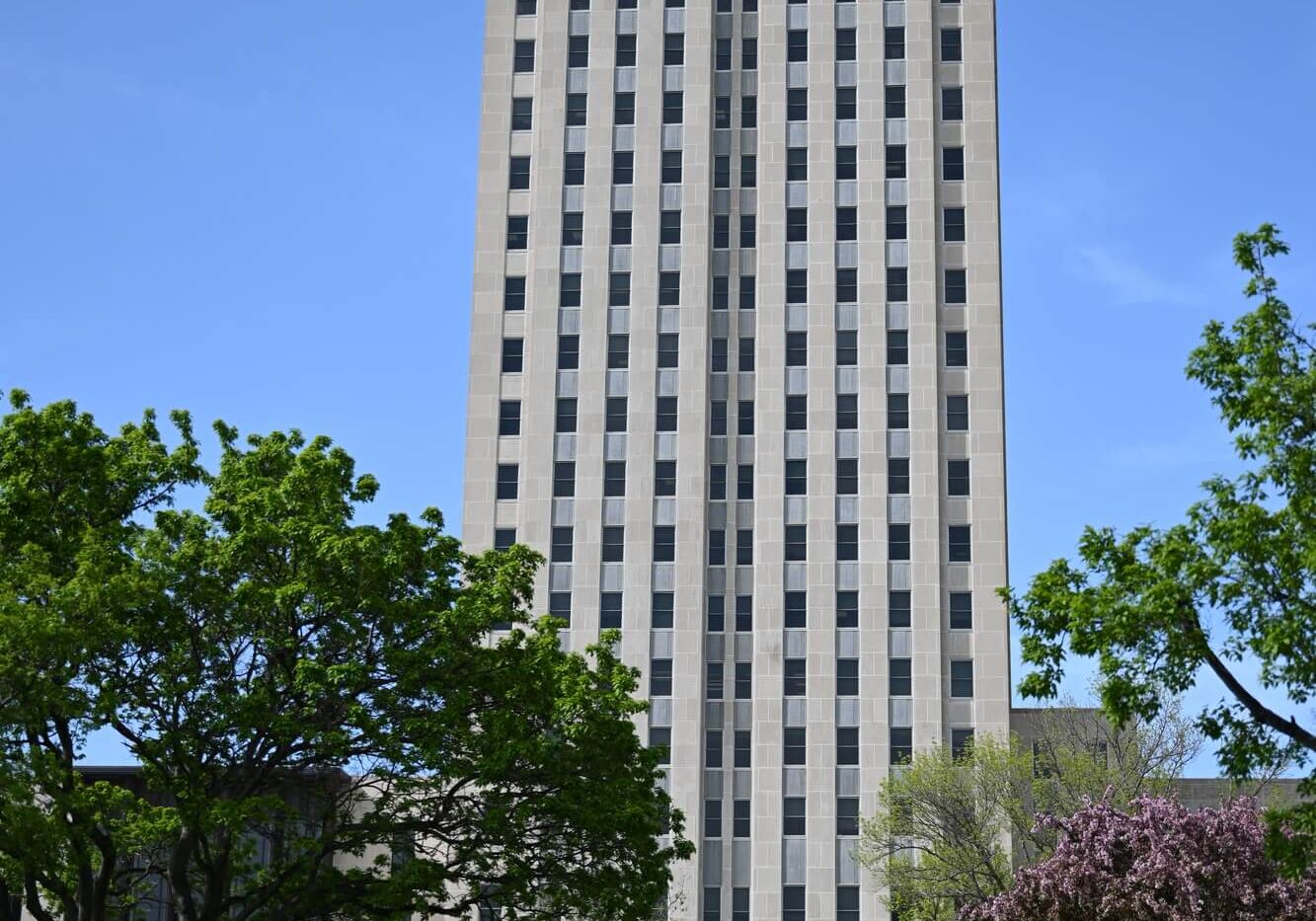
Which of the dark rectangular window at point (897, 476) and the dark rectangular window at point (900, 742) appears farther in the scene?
the dark rectangular window at point (897, 476)

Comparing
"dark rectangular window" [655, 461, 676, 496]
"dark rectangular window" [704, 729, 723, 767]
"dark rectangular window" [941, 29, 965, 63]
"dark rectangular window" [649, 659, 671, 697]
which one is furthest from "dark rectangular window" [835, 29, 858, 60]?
"dark rectangular window" [704, 729, 723, 767]

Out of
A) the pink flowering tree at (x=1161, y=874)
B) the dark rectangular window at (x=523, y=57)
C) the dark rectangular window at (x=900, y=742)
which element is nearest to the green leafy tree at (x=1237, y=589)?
the pink flowering tree at (x=1161, y=874)

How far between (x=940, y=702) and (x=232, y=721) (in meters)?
50.7

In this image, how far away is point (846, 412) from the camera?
292 ft

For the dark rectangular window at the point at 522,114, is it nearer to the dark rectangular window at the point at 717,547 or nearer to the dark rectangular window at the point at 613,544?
the dark rectangular window at the point at 613,544

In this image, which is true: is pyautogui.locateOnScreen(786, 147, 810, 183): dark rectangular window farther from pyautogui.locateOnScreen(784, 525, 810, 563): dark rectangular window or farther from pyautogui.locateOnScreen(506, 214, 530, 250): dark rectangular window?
pyautogui.locateOnScreen(784, 525, 810, 563): dark rectangular window

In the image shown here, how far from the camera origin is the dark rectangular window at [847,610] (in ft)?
282

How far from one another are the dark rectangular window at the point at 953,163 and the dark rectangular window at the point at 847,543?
18337 mm

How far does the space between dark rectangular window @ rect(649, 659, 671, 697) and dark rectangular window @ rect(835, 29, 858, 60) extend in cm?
3098

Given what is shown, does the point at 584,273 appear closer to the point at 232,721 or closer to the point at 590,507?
the point at 590,507

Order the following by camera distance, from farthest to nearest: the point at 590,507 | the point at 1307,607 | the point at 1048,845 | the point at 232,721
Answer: the point at 590,507, the point at 1048,845, the point at 232,721, the point at 1307,607

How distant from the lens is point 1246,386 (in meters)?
29.0

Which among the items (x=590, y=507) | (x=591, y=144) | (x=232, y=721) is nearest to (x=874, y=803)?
(x=590, y=507)

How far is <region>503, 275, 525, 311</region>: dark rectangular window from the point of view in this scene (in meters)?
92.3
